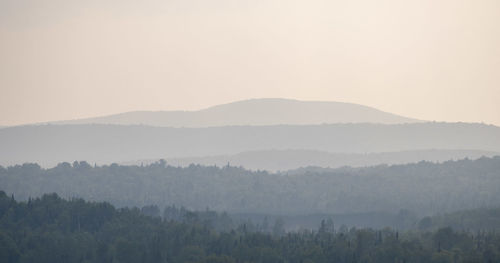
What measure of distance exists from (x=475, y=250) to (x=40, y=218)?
77.3 meters

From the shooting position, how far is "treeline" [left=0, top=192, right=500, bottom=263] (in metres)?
156

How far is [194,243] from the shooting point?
548 ft

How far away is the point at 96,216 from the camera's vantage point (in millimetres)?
196000

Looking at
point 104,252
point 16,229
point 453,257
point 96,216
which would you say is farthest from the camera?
point 96,216

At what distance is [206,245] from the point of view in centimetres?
16525

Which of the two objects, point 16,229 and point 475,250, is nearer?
point 475,250

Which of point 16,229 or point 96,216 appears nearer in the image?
point 16,229

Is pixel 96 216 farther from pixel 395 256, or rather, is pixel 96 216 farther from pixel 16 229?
pixel 395 256

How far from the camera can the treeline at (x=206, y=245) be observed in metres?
156

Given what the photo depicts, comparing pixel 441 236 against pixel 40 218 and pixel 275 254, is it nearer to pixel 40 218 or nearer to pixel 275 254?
pixel 275 254

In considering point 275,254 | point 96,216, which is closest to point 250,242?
point 275,254

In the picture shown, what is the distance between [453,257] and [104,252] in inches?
1975

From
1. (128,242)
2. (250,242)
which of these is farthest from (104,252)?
(250,242)

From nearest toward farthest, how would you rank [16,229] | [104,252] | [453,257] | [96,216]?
1. [453,257]
2. [104,252]
3. [16,229]
4. [96,216]
